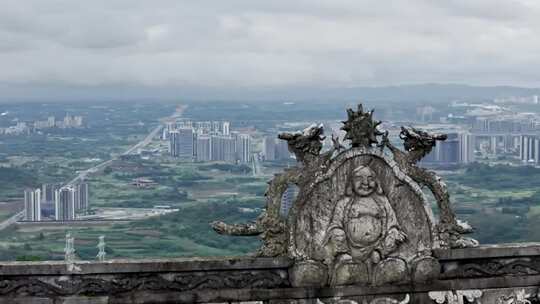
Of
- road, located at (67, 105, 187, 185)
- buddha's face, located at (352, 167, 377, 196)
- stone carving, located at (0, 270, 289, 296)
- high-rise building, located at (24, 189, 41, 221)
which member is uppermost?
buddha's face, located at (352, 167, 377, 196)

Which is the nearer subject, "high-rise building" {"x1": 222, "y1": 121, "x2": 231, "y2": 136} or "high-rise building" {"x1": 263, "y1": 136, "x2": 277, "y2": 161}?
"high-rise building" {"x1": 263, "y1": 136, "x2": 277, "y2": 161}

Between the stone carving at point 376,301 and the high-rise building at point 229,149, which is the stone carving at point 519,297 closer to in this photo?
the stone carving at point 376,301

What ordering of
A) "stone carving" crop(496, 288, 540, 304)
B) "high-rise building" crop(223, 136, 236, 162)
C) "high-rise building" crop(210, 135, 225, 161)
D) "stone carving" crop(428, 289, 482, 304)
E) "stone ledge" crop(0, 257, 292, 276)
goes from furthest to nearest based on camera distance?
"high-rise building" crop(210, 135, 225, 161)
"high-rise building" crop(223, 136, 236, 162)
"stone carving" crop(496, 288, 540, 304)
"stone carving" crop(428, 289, 482, 304)
"stone ledge" crop(0, 257, 292, 276)

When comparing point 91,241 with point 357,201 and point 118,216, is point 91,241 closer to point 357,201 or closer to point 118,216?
point 118,216

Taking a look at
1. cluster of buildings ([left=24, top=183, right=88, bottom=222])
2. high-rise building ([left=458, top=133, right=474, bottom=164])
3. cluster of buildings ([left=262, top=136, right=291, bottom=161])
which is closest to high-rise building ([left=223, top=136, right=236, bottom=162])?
cluster of buildings ([left=262, top=136, right=291, bottom=161])

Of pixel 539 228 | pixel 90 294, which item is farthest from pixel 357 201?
pixel 539 228

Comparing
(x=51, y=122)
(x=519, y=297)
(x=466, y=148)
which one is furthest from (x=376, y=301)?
(x=51, y=122)

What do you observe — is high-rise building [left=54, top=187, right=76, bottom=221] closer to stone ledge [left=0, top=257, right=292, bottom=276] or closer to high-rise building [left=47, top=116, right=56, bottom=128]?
stone ledge [left=0, top=257, right=292, bottom=276]
